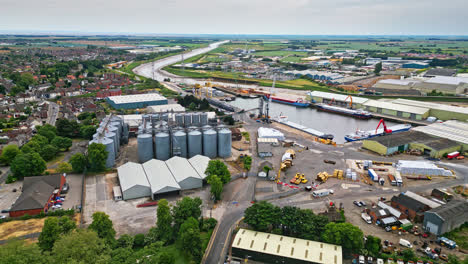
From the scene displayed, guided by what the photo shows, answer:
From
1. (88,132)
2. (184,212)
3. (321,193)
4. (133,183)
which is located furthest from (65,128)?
(321,193)

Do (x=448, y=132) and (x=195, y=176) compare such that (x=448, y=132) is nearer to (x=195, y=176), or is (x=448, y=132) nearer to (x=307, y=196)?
(x=307, y=196)

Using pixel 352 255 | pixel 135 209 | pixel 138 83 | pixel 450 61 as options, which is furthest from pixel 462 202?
pixel 450 61

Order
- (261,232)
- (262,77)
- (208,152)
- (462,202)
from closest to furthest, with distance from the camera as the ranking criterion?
(261,232), (462,202), (208,152), (262,77)

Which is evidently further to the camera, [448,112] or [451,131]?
[448,112]

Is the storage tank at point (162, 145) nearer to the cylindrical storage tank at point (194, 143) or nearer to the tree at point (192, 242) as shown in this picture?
the cylindrical storage tank at point (194, 143)

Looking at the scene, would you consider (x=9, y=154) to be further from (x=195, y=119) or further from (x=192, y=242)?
(x=192, y=242)

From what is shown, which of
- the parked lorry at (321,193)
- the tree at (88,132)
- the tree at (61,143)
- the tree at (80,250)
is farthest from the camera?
the tree at (88,132)

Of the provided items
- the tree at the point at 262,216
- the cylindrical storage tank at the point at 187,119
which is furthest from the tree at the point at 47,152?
the tree at the point at 262,216
